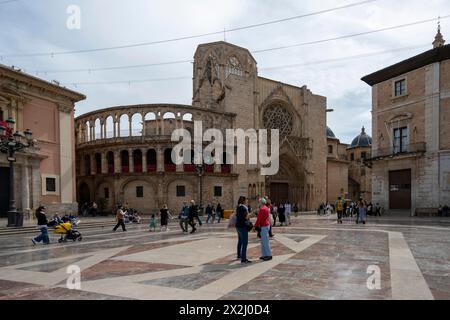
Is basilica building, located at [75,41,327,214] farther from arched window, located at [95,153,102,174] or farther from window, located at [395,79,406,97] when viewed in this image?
window, located at [395,79,406,97]

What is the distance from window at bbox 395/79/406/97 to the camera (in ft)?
88.3

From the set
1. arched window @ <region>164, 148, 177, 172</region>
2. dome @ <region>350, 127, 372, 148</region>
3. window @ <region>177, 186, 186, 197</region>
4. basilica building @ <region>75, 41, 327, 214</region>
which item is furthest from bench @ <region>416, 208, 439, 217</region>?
dome @ <region>350, 127, 372, 148</region>

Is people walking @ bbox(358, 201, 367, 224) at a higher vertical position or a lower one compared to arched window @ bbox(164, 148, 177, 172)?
lower

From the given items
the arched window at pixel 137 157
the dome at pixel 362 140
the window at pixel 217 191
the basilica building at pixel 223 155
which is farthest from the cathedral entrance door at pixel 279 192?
the dome at pixel 362 140

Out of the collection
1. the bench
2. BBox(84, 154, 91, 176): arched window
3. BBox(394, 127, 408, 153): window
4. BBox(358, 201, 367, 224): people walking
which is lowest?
the bench

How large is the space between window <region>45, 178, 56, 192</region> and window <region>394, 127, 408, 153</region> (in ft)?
92.2

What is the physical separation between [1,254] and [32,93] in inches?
668

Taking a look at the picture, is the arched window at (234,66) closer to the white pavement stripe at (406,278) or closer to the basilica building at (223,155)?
the basilica building at (223,155)

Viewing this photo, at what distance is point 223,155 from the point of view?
110 ft

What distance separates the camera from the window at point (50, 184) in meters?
23.5

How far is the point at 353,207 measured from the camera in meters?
29.1
